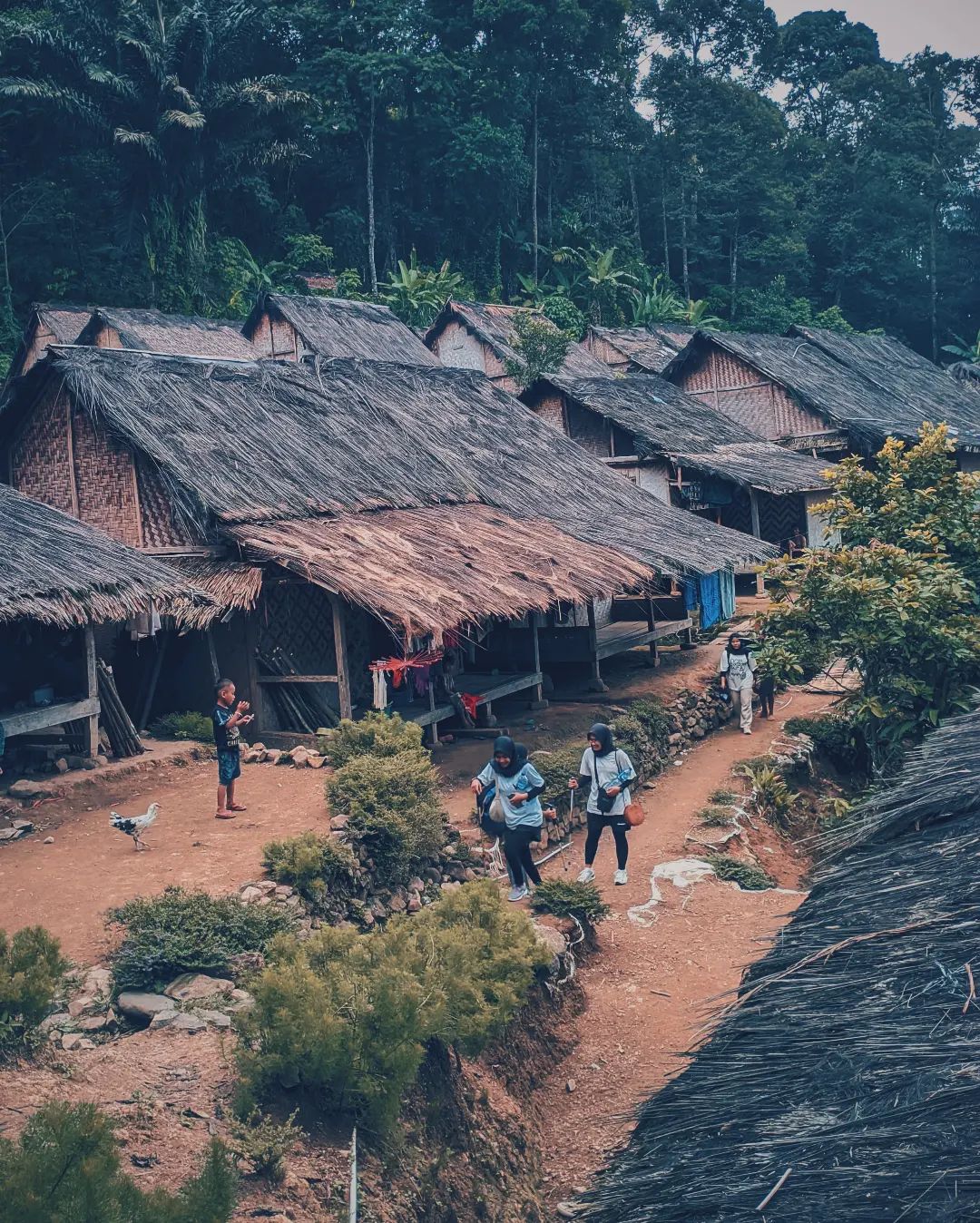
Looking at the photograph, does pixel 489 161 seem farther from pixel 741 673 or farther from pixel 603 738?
pixel 603 738

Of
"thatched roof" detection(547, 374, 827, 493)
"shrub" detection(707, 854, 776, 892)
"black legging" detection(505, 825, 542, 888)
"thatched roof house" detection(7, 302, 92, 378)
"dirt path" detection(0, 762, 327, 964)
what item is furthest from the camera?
"thatched roof house" detection(7, 302, 92, 378)

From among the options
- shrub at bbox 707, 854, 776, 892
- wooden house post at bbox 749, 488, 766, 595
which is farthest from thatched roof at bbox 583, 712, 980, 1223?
wooden house post at bbox 749, 488, 766, 595

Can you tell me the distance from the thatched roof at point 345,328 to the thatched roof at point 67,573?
48.5 feet

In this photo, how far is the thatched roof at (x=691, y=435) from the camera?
22297mm

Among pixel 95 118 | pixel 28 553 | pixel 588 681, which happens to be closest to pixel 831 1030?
pixel 28 553

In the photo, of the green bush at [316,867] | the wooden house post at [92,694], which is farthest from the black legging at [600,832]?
the wooden house post at [92,694]

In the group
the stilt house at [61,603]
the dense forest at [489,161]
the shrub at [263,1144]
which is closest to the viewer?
the shrub at [263,1144]

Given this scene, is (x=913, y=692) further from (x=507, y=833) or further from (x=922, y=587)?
(x=507, y=833)

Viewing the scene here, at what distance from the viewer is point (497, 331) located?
31.2m

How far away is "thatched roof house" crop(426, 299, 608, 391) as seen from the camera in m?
30.5

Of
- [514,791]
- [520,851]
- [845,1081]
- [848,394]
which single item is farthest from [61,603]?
[848,394]

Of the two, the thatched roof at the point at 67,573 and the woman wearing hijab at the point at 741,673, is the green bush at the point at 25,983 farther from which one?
the woman wearing hijab at the point at 741,673

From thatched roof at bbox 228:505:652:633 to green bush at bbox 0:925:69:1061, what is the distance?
5.26 metres

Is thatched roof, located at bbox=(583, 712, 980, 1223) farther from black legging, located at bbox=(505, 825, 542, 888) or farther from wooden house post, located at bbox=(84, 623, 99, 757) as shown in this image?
wooden house post, located at bbox=(84, 623, 99, 757)
